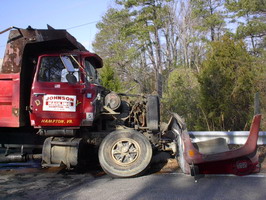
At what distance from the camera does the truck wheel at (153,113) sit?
6.05 meters

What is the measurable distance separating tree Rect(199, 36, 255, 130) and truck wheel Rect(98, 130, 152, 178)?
16.3 feet

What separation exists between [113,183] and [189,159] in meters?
1.42

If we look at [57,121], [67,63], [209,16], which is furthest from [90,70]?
[209,16]

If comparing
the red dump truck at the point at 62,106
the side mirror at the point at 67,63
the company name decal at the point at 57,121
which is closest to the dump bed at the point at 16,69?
the red dump truck at the point at 62,106

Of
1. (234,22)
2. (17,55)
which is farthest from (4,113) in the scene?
(234,22)

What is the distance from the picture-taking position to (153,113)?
611 cm

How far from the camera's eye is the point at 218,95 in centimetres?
1004

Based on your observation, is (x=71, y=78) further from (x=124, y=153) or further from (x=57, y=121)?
(x=124, y=153)

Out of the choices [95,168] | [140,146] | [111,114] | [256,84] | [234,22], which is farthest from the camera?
[234,22]

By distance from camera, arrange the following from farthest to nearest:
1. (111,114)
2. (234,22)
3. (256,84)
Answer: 1. (234,22)
2. (256,84)
3. (111,114)

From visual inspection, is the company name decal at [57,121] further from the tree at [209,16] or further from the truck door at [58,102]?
the tree at [209,16]

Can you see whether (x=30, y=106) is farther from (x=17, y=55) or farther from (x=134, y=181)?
(x=134, y=181)

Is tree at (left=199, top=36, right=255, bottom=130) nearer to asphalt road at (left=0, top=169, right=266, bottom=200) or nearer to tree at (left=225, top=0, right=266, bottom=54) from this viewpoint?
asphalt road at (left=0, top=169, right=266, bottom=200)

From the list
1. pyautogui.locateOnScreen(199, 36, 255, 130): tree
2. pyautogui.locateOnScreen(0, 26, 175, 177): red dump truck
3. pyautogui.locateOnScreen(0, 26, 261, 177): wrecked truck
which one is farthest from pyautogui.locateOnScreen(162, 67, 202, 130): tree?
pyautogui.locateOnScreen(0, 26, 175, 177): red dump truck
